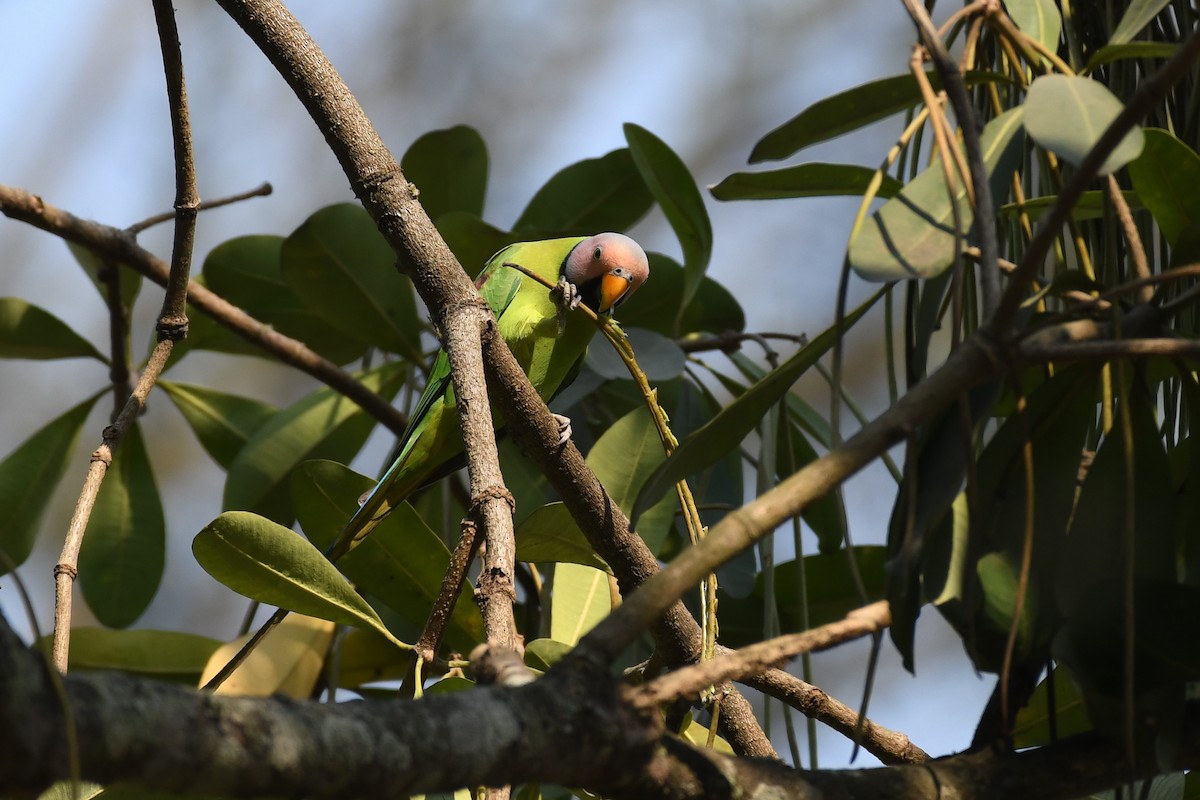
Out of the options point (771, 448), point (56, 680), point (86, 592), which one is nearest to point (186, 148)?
point (771, 448)

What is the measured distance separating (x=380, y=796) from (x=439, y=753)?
32 mm

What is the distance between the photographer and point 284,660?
1.62m

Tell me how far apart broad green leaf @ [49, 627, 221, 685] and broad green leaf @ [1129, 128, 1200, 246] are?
1.40 meters

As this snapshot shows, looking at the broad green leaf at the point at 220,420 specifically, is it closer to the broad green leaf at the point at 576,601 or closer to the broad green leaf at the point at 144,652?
the broad green leaf at the point at 144,652

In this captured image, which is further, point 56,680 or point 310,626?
point 310,626

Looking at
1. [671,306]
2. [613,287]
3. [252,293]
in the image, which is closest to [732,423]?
[613,287]

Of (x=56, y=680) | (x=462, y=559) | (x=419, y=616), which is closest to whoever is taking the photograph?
(x=56, y=680)

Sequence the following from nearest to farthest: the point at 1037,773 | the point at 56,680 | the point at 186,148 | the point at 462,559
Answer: the point at 56,680 < the point at 1037,773 < the point at 462,559 < the point at 186,148

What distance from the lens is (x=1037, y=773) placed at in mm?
761

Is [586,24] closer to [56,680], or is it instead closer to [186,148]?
[186,148]

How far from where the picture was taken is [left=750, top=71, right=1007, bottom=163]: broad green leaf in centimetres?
87

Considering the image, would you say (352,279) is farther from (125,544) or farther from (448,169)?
(125,544)

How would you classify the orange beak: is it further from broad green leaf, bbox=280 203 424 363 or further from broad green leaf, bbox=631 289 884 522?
broad green leaf, bbox=631 289 884 522

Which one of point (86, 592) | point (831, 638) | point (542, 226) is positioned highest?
point (542, 226)
